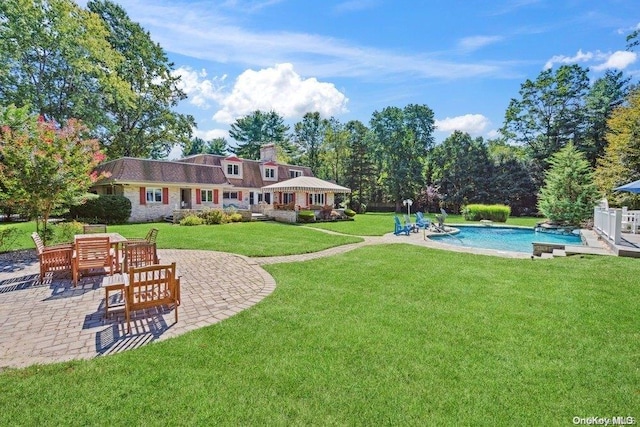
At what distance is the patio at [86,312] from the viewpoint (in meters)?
3.87

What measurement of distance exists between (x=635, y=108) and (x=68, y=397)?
84.7 feet

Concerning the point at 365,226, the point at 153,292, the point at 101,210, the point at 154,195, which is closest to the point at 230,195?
the point at 154,195

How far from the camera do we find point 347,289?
6258mm

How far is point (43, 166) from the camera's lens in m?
8.77

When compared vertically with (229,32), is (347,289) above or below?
below

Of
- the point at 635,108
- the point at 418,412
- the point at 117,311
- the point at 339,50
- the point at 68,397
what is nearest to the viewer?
the point at 418,412

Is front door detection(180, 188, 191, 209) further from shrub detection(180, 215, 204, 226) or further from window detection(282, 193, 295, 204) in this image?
window detection(282, 193, 295, 204)

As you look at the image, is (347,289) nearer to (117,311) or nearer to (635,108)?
(117,311)

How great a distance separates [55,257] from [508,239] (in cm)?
1924

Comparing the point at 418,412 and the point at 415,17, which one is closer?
the point at 418,412

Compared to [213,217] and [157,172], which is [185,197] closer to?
[157,172]

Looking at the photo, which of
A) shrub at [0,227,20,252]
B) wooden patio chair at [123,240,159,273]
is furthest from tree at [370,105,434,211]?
shrub at [0,227,20,252]

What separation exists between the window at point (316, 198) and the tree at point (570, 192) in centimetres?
1675

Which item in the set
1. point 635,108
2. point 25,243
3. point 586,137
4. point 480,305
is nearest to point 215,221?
point 25,243
